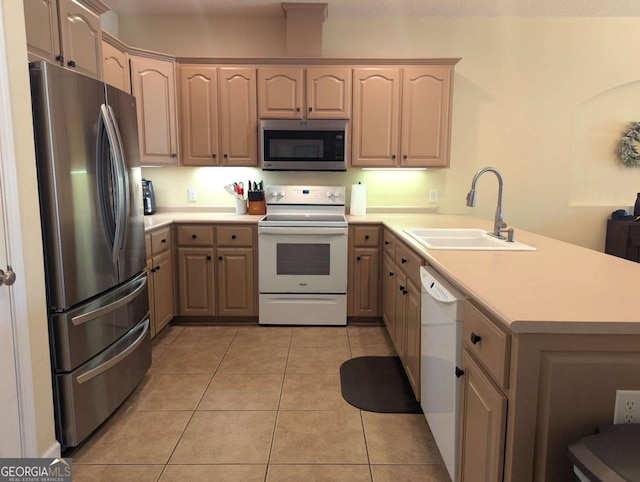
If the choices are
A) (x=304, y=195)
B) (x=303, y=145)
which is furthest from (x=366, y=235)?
(x=303, y=145)

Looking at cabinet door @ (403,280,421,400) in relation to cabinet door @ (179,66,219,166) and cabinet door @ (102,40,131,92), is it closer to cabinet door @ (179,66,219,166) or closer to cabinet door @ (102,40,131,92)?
cabinet door @ (179,66,219,166)

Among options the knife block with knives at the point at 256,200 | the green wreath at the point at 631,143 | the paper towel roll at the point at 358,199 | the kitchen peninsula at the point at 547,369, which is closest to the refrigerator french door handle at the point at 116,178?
the kitchen peninsula at the point at 547,369

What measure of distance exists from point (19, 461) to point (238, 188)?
2.61m

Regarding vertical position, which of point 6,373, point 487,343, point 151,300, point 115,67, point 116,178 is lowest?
point 151,300

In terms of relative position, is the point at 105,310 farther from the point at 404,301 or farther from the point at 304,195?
the point at 304,195

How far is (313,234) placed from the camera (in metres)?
3.46

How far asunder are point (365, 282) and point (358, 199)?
767 mm

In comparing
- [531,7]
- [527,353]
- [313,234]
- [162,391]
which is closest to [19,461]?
[162,391]

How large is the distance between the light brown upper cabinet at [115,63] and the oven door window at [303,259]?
1.71 metres

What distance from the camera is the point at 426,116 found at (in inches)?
142

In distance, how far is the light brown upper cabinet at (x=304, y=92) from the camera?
141 inches

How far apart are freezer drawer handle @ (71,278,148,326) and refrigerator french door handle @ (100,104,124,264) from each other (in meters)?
0.22

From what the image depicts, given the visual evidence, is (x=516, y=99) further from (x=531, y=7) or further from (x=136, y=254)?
(x=136, y=254)

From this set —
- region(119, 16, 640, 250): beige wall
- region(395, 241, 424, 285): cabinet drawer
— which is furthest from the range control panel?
region(395, 241, 424, 285): cabinet drawer
